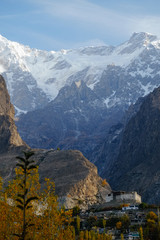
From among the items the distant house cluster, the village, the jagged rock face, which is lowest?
the village

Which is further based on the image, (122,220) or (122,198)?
(122,198)

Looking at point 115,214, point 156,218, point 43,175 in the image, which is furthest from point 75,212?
point 43,175

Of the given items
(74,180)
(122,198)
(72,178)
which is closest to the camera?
(122,198)

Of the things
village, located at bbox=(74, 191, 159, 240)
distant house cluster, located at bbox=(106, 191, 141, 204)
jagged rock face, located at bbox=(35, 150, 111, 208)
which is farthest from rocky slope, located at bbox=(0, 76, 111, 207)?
village, located at bbox=(74, 191, 159, 240)

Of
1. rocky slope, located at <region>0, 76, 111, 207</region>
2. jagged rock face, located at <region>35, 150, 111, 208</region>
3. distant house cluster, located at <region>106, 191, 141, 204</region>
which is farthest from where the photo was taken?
rocky slope, located at <region>0, 76, 111, 207</region>

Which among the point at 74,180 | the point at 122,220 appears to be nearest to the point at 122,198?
the point at 74,180

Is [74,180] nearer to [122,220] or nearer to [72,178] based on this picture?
[72,178]

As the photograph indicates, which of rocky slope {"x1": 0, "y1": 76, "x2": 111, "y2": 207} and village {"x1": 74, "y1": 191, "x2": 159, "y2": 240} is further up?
rocky slope {"x1": 0, "y1": 76, "x2": 111, "y2": 207}

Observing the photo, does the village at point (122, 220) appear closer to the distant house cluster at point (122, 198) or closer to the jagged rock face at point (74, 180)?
the distant house cluster at point (122, 198)

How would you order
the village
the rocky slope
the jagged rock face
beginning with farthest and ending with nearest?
1. the rocky slope
2. the jagged rock face
3. the village

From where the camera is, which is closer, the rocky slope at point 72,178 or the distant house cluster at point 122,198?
the distant house cluster at point 122,198

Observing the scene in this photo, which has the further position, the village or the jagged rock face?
the jagged rock face

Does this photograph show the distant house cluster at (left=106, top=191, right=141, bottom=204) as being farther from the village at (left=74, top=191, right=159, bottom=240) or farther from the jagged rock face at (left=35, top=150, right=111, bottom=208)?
the village at (left=74, top=191, right=159, bottom=240)

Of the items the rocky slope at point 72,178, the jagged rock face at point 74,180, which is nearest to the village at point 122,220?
the jagged rock face at point 74,180
